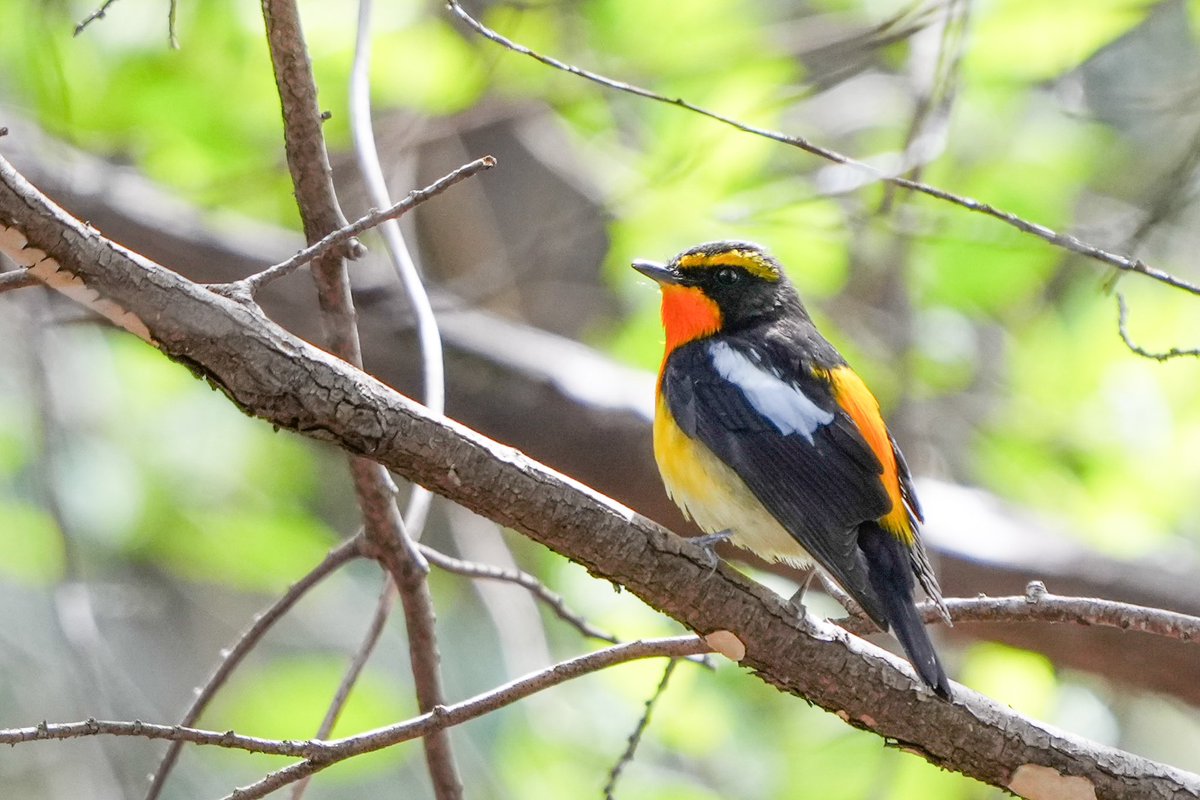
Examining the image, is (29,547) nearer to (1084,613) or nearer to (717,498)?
(717,498)

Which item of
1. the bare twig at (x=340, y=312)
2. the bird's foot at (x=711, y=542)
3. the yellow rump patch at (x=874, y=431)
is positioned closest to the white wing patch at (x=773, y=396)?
the yellow rump patch at (x=874, y=431)

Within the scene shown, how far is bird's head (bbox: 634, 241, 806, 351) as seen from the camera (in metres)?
3.82

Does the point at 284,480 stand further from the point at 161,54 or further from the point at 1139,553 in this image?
the point at 1139,553

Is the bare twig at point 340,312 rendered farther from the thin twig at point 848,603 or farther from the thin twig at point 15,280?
the thin twig at point 848,603

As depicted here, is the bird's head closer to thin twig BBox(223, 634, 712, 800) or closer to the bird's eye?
the bird's eye

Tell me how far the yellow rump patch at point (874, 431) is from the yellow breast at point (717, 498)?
0.84ft

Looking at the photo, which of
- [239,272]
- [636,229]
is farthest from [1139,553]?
[239,272]

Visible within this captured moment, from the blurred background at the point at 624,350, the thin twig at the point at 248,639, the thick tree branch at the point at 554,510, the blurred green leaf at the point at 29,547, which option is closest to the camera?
the thick tree branch at the point at 554,510

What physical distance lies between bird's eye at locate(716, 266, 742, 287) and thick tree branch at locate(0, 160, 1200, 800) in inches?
63.0

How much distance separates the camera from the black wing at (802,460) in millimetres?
2893

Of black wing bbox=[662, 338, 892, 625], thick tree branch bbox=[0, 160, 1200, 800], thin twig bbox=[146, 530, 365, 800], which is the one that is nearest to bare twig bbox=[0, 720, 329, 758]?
thick tree branch bbox=[0, 160, 1200, 800]

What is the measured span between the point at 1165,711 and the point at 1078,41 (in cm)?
387

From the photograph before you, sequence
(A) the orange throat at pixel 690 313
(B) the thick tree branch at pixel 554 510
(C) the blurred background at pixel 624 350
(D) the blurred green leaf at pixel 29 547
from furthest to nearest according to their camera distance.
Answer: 1. (D) the blurred green leaf at pixel 29 547
2. (C) the blurred background at pixel 624 350
3. (A) the orange throat at pixel 690 313
4. (B) the thick tree branch at pixel 554 510

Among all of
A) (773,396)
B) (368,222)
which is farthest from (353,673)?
(773,396)
